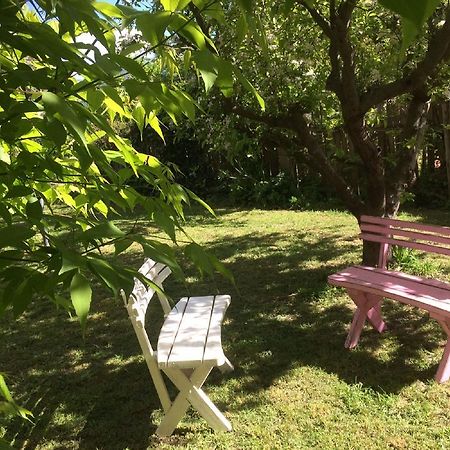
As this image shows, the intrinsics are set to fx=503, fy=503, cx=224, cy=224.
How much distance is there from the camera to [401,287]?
372cm

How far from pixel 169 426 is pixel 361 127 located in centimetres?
332

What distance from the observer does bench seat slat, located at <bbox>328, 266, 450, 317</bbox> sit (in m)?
3.38

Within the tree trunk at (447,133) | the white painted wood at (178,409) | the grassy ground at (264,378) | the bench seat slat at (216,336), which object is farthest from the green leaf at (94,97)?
the tree trunk at (447,133)

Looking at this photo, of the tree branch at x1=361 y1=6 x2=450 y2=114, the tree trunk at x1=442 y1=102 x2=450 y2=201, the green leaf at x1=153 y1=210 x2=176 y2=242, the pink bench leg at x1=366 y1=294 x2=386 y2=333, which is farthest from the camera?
the tree trunk at x1=442 y1=102 x2=450 y2=201

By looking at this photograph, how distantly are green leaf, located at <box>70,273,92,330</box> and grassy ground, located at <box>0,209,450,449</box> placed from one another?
7.53 feet

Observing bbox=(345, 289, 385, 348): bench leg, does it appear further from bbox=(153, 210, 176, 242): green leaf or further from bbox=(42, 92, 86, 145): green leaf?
bbox=(42, 92, 86, 145): green leaf

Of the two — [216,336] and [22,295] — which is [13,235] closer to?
[22,295]

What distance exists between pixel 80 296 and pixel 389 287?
10.1 feet

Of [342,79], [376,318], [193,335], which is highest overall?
[342,79]

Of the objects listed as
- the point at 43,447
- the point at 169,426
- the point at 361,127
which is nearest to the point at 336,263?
the point at 361,127

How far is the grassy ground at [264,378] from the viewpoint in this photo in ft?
10.2

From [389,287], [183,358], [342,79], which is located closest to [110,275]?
[183,358]

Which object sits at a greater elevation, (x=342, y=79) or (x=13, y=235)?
(x=342, y=79)

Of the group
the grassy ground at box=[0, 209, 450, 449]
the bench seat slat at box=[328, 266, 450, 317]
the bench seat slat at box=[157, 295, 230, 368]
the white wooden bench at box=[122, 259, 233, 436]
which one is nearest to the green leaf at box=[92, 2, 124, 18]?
the white wooden bench at box=[122, 259, 233, 436]
